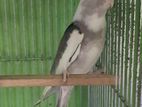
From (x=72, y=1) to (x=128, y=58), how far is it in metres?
0.65

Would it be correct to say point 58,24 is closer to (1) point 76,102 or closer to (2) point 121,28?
(1) point 76,102

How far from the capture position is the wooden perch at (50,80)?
33.9 inches

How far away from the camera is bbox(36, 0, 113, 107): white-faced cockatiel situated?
3.14 ft

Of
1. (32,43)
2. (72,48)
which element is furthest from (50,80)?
(32,43)

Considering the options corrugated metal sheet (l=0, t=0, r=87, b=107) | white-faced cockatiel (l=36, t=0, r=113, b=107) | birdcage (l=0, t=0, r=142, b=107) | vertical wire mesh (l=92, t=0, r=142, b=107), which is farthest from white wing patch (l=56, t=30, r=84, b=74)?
corrugated metal sheet (l=0, t=0, r=87, b=107)

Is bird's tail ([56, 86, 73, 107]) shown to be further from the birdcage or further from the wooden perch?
the wooden perch

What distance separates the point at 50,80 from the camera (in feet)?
2.86

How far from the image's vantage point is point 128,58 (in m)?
0.82

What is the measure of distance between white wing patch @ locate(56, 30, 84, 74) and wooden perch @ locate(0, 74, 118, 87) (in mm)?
89

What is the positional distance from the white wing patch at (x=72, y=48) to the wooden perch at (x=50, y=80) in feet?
0.29

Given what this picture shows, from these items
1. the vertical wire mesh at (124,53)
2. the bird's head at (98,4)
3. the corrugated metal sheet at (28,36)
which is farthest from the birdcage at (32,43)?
the bird's head at (98,4)

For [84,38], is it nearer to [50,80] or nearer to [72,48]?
[72,48]

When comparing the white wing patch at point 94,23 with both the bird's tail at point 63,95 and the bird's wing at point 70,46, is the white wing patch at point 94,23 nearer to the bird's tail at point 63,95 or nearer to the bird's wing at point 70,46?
the bird's wing at point 70,46

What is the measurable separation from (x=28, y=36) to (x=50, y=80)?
570 millimetres
